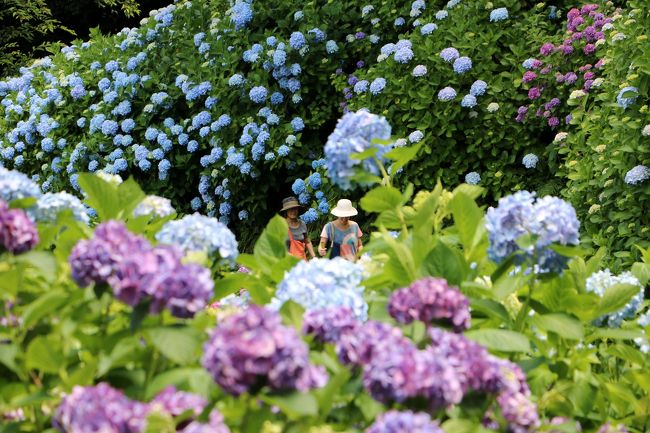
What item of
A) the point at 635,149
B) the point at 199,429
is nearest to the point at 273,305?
the point at 199,429

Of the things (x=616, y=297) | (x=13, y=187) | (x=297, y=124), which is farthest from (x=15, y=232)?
(x=297, y=124)

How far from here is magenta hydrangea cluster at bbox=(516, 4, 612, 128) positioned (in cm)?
598

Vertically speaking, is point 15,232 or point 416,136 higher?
point 15,232

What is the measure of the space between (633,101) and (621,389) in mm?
3257

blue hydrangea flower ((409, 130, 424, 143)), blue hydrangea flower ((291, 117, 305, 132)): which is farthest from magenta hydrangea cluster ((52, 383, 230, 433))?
blue hydrangea flower ((291, 117, 305, 132))

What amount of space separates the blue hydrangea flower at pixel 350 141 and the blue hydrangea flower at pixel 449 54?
15.2 feet

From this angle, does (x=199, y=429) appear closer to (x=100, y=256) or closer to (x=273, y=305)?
(x=100, y=256)

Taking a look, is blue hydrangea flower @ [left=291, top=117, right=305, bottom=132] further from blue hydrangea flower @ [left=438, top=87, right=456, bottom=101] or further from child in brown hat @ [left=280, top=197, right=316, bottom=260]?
blue hydrangea flower @ [left=438, top=87, right=456, bottom=101]

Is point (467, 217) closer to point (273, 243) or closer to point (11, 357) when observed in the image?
point (273, 243)

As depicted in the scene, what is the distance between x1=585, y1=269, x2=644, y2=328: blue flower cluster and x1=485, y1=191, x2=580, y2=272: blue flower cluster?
1.31ft

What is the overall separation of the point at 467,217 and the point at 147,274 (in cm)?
80

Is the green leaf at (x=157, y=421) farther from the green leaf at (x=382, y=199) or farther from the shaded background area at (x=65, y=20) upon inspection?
the shaded background area at (x=65, y=20)

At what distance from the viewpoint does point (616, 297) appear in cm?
176

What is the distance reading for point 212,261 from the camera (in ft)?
5.70
